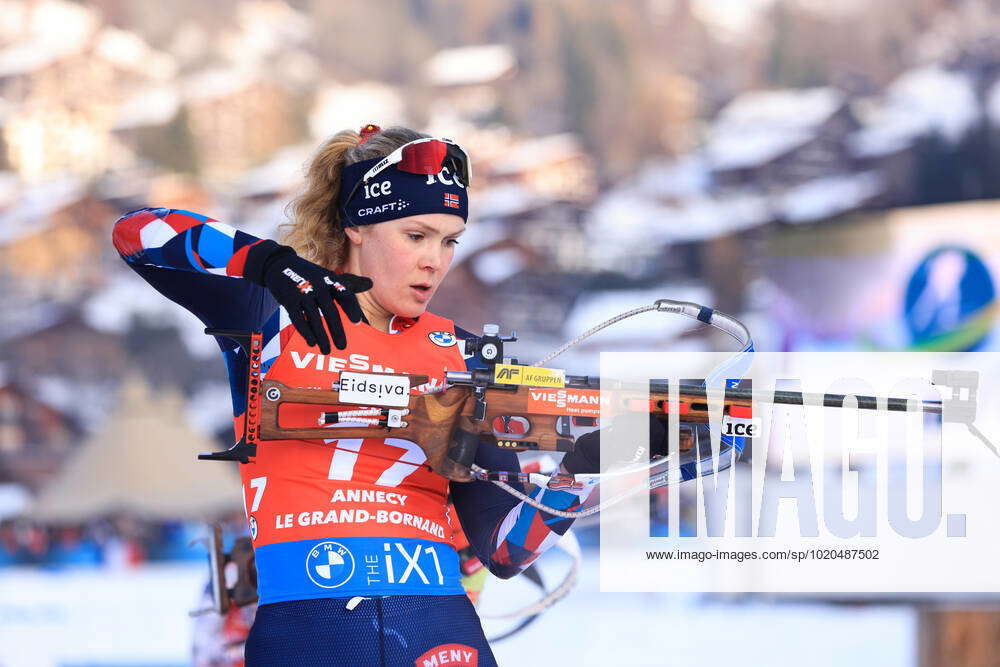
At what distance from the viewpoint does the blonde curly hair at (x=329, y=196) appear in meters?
1.82

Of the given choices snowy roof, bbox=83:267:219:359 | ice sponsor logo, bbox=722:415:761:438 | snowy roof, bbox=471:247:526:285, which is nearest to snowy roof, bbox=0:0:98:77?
snowy roof, bbox=83:267:219:359

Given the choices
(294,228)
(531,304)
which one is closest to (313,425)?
(294,228)

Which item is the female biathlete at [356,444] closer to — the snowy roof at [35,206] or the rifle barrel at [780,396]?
the rifle barrel at [780,396]

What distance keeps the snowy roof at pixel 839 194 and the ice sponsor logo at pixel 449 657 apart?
4.63 metres

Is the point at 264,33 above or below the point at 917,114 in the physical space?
above

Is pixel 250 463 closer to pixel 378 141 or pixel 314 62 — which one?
pixel 378 141

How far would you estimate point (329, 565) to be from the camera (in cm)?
159

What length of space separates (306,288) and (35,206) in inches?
207

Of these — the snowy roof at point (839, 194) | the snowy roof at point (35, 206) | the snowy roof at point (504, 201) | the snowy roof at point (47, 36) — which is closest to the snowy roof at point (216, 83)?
the snowy roof at point (47, 36)

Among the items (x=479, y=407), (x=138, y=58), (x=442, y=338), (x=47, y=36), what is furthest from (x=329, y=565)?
(x=47, y=36)

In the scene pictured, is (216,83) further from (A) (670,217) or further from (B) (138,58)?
(A) (670,217)

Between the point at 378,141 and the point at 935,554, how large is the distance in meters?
1.66

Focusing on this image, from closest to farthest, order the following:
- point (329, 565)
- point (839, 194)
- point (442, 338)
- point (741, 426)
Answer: point (329, 565), point (741, 426), point (442, 338), point (839, 194)

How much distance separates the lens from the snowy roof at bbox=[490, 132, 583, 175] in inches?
236
